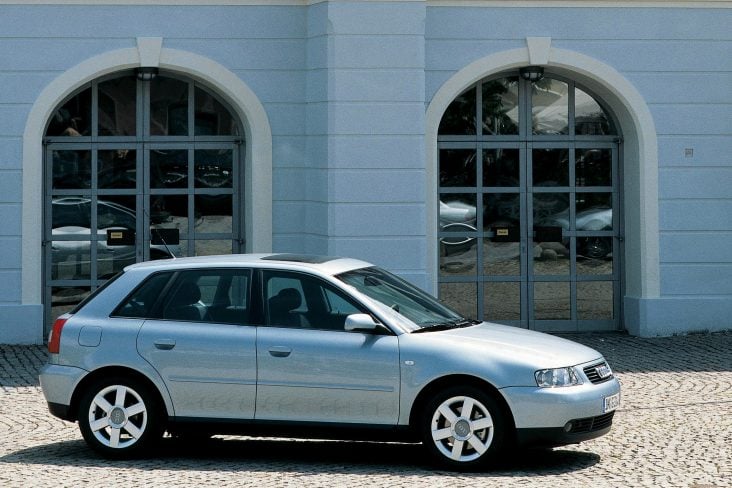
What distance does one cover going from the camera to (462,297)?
54.3 ft

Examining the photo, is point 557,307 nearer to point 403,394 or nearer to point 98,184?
point 98,184

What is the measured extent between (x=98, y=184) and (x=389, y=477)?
28.3 ft

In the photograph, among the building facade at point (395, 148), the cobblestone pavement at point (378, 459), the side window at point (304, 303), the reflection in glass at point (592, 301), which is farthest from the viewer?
the reflection in glass at point (592, 301)

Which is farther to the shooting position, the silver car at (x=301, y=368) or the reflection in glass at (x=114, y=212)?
the reflection in glass at (x=114, y=212)

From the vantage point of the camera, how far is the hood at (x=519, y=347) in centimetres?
855

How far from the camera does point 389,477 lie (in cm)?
831

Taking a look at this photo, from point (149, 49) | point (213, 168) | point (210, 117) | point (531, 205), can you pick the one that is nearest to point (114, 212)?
point (213, 168)

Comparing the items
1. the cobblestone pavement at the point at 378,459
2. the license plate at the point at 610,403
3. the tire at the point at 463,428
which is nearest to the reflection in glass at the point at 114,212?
the cobblestone pavement at the point at 378,459

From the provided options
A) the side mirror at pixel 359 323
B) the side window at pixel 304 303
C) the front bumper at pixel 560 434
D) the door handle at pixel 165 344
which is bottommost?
the front bumper at pixel 560 434

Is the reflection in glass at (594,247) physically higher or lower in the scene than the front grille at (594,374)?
higher

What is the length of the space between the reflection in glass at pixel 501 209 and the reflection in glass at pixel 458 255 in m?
0.30

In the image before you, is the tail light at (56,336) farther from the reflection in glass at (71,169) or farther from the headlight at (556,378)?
the reflection in glass at (71,169)

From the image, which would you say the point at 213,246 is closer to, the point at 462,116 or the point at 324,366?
the point at 462,116

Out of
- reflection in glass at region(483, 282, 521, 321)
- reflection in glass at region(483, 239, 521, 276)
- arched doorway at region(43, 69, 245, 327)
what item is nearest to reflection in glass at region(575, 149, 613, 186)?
reflection in glass at region(483, 239, 521, 276)
